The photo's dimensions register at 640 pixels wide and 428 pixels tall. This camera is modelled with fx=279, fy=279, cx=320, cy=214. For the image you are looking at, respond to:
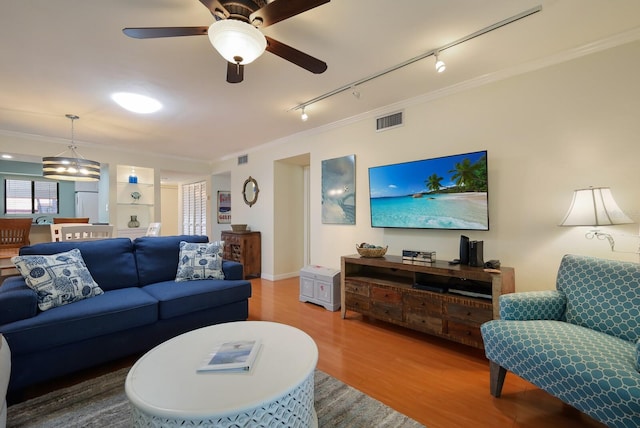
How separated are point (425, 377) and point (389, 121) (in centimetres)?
273

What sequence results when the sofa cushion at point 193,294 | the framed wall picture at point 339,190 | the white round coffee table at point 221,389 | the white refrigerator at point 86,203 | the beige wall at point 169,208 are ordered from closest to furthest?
the white round coffee table at point 221,389 < the sofa cushion at point 193,294 < the framed wall picture at point 339,190 < the white refrigerator at point 86,203 < the beige wall at point 169,208

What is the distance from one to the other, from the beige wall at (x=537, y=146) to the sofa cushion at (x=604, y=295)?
0.55 meters

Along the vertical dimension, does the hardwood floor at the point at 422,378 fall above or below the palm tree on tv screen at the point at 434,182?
below

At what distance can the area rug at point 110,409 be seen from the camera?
155 cm

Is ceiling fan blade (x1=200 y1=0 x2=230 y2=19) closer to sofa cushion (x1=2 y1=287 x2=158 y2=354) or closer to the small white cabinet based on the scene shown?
sofa cushion (x1=2 y1=287 x2=158 y2=354)

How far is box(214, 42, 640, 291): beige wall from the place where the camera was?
2117 millimetres

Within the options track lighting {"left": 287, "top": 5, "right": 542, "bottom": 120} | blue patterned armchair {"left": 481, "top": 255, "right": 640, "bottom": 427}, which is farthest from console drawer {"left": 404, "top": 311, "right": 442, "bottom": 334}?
track lighting {"left": 287, "top": 5, "right": 542, "bottom": 120}

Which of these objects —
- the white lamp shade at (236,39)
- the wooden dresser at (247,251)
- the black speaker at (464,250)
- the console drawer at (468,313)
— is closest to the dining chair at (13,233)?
the wooden dresser at (247,251)

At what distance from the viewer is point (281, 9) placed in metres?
1.44

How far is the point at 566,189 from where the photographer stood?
232 cm

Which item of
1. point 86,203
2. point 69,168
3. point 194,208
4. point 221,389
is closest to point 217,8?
point 221,389

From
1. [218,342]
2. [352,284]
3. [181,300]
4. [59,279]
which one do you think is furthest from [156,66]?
[352,284]

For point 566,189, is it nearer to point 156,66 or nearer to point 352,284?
point 352,284

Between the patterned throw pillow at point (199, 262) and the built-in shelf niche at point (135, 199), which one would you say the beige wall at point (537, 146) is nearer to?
the patterned throw pillow at point (199, 262)
